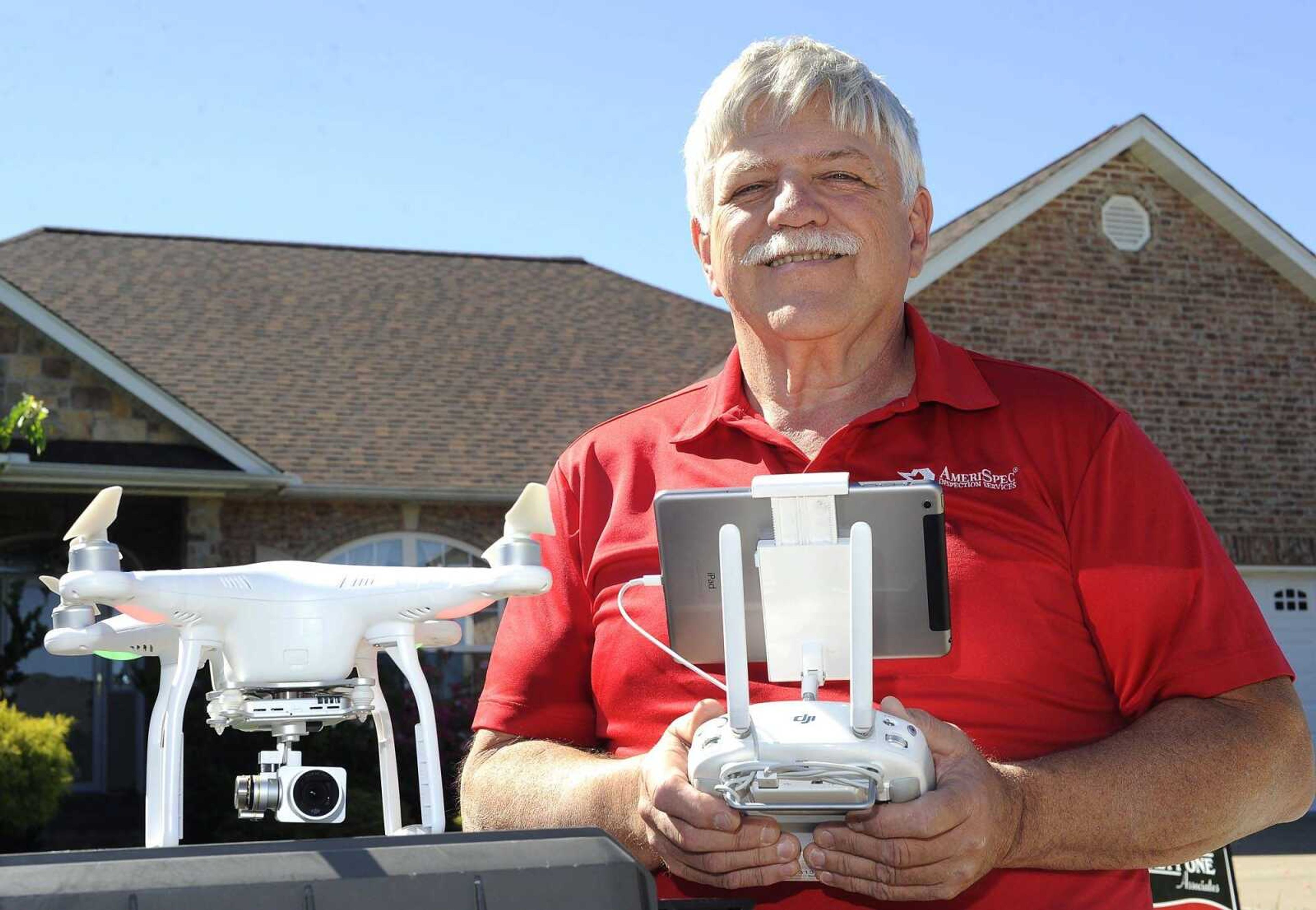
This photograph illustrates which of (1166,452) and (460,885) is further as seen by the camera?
(1166,452)

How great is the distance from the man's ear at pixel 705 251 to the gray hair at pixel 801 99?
0.40 ft

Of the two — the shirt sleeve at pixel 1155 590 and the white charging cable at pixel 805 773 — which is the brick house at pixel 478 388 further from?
the white charging cable at pixel 805 773

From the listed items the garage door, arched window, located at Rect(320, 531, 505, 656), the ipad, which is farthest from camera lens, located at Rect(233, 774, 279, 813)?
the garage door

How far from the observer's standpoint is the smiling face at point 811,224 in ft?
9.00

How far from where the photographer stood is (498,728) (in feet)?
8.92

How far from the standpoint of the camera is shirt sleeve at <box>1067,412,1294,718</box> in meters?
2.38

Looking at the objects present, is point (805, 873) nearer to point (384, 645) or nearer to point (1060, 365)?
point (384, 645)

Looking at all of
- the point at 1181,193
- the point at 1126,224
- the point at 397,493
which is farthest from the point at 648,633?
the point at 1181,193

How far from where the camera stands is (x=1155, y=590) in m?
2.40

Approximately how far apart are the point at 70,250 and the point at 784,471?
18.8 metres

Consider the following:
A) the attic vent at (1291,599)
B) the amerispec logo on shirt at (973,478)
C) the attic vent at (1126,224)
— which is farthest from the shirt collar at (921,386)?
the attic vent at (1291,599)

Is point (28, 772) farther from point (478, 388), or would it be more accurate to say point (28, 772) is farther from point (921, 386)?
point (921, 386)

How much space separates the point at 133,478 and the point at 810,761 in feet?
43.7

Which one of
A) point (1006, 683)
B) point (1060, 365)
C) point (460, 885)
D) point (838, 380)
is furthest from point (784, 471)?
point (1060, 365)
